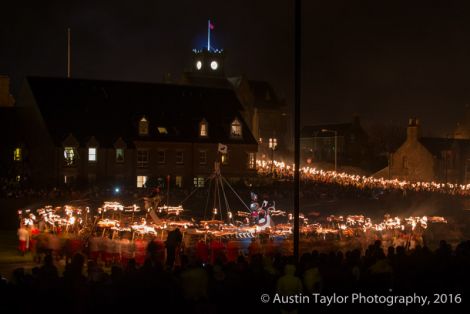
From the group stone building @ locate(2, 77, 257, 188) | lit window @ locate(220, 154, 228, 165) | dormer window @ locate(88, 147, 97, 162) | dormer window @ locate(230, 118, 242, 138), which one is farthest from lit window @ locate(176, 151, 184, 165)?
dormer window @ locate(88, 147, 97, 162)

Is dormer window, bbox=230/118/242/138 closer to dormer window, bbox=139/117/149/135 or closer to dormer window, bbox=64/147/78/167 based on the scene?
dormer window, bbox=139/117/149/135

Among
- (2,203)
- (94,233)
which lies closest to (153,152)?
(2,203)

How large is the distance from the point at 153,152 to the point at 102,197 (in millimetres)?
17282

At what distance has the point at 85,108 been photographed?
6112cm

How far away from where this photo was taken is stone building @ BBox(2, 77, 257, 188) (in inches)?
2285

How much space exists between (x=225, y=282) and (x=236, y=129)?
171 feet

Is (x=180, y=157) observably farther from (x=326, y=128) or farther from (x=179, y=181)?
(x=326, y=128)

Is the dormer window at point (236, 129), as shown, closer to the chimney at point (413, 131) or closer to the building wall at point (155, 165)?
the building wall at point (155, 165)

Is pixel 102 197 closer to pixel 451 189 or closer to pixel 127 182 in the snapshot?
pixel 127 182

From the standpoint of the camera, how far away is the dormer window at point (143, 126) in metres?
62.0

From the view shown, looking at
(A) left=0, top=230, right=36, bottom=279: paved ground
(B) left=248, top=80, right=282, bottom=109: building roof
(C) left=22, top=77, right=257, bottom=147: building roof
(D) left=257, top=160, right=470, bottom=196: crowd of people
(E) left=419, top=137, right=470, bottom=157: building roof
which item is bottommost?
(A) left=0, top=230, right=36, bottom=279: paved ground

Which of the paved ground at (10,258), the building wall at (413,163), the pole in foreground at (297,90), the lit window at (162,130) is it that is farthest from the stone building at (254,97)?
the pole in foreground at (297,90)

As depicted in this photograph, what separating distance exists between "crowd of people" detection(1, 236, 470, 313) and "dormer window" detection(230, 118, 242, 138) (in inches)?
1935

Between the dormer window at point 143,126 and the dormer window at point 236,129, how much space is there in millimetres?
8147
